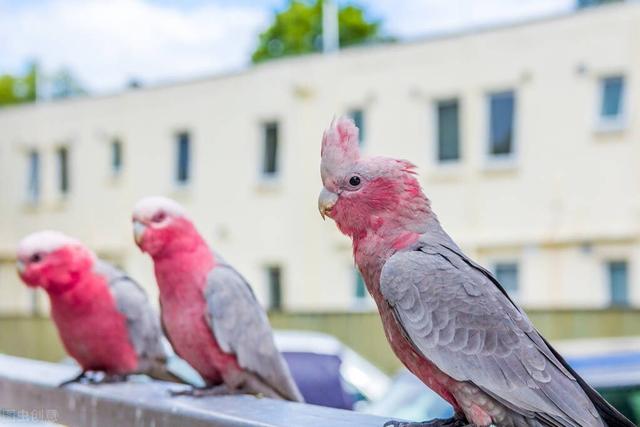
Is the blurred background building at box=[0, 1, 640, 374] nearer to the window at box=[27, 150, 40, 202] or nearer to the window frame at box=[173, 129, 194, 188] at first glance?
the window frame at box=[173, 129, 194, 188]

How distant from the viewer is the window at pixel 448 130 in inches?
569

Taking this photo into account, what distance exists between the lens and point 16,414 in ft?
9.90

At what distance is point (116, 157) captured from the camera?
744 inches

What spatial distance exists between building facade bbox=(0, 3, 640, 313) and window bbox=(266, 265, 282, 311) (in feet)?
0.08

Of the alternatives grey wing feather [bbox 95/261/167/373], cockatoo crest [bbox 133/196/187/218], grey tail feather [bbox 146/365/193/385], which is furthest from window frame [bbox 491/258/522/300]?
cockatoo crest [bbox 133/196/187/218]

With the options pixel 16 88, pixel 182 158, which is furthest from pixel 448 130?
pixel 16 88

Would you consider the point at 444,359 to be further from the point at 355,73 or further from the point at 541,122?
the point at 355,73

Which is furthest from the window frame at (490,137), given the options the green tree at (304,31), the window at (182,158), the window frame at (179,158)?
the green tree at (304,31)

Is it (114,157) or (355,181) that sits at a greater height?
(114,157)

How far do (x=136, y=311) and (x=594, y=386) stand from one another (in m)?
2.16

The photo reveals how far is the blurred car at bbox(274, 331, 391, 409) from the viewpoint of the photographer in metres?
5.96

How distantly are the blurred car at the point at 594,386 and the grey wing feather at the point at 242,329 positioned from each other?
61.5 inches

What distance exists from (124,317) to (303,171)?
12.8 m

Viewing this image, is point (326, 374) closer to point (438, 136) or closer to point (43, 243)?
point (43, 243)
